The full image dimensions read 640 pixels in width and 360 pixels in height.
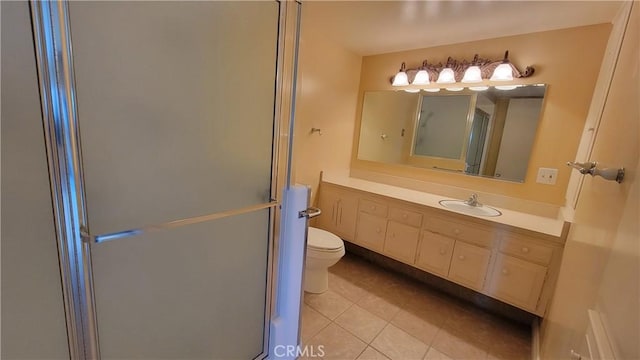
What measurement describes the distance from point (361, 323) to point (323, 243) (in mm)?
603

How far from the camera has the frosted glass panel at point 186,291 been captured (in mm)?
764

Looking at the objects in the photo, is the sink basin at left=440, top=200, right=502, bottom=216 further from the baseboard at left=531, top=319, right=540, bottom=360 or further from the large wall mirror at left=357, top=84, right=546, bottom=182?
Answer: the baseboard at left=531, top=319, right=540, bottom=360

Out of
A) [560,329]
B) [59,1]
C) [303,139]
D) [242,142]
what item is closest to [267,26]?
[242,142]

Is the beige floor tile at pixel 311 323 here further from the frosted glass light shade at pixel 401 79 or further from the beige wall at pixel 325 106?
the frosted glass light shade at pixel 401 79

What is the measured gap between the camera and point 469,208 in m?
2.13

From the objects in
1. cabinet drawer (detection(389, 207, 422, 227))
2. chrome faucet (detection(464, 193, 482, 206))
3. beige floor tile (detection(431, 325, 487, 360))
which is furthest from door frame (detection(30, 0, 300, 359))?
chrome faucet (detection(464, 193, 482, 206))

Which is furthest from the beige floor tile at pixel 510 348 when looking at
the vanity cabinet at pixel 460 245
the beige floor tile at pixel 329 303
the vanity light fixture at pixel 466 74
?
the vanity light fixture at pixel 466 74

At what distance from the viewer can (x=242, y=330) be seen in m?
1.18

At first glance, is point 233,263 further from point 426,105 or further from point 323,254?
point 426,105

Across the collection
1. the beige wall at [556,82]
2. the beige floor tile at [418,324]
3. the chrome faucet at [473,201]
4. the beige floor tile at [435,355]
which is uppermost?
the beige wall at [556,82]

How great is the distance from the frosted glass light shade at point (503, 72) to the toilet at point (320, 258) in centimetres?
179

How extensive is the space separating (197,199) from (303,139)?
1625 millimetres

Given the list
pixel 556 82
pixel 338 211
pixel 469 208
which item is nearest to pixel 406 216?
pixel 469 208
